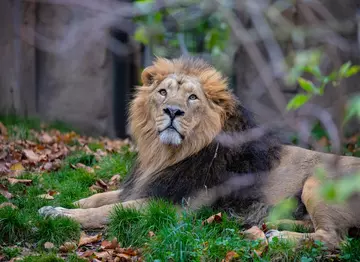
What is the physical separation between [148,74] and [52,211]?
1.72 metres

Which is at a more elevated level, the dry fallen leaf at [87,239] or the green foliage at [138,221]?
the green foliage at [138,221]

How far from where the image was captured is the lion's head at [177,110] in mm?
6105

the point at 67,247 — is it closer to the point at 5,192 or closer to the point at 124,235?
the point at 124,235

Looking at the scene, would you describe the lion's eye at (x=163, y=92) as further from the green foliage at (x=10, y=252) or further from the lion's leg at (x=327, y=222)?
the green foliage at (x=10, y=252)

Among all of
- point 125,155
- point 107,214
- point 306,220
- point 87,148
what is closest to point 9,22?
point 87,148

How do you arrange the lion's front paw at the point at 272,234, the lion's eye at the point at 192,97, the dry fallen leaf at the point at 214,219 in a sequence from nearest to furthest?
the lion's front paw at the point at 272,234 → the dry fallen leaf at the point at 214,219 → the lion's eye at the point at 192,97

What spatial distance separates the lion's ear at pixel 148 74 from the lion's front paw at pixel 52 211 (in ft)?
5.21

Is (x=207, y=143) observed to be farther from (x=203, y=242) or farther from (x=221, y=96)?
(x=203, y=242)

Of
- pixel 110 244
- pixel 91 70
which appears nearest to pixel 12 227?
pixel 110 244

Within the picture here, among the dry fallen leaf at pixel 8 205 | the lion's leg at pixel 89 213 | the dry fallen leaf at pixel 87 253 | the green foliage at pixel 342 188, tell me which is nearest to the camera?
the green foliage at pixel 342 188

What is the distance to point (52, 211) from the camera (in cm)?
581

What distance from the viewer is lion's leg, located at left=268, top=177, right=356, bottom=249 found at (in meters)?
5.38

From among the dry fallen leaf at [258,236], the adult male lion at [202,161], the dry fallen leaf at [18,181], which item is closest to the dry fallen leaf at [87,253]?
the adult male lion at [202,161]

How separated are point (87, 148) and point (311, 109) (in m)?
3.77
